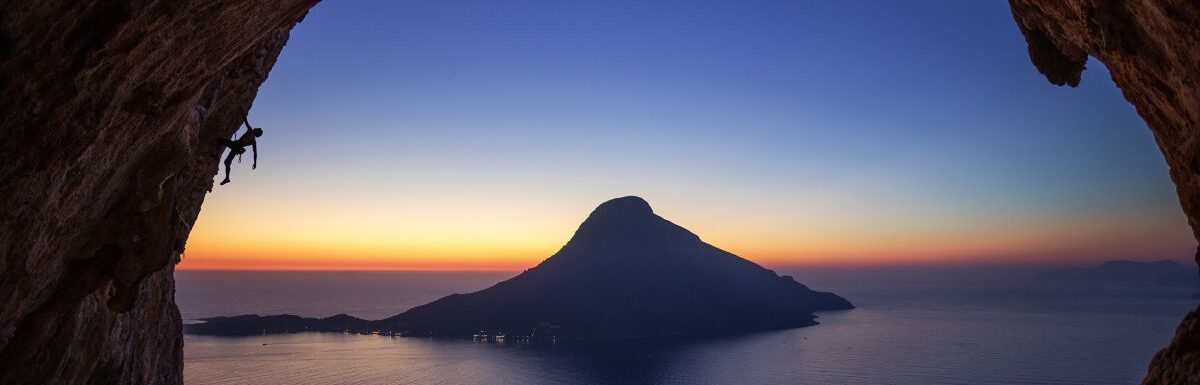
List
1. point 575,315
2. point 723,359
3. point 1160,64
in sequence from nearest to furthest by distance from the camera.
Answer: point 1160,64 < point 723,359 < point 575,315

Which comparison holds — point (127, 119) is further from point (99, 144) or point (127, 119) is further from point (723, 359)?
point (723, 359)

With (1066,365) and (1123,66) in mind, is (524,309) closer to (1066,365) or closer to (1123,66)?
(1066,365)

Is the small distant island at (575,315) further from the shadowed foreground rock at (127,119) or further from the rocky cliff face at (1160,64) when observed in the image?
the rocky cliff face at (1160,64)

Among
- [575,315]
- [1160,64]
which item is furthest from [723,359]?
[1160,64]

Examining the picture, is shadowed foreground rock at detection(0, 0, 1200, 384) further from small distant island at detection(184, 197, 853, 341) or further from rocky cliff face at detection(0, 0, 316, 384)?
small distant island at detection(184, 197, 853, 341)

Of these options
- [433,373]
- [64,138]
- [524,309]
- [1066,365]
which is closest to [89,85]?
[64,138]

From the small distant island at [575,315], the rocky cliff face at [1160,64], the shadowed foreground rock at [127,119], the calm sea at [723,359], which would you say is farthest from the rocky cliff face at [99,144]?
the small distant island at [575,315]
